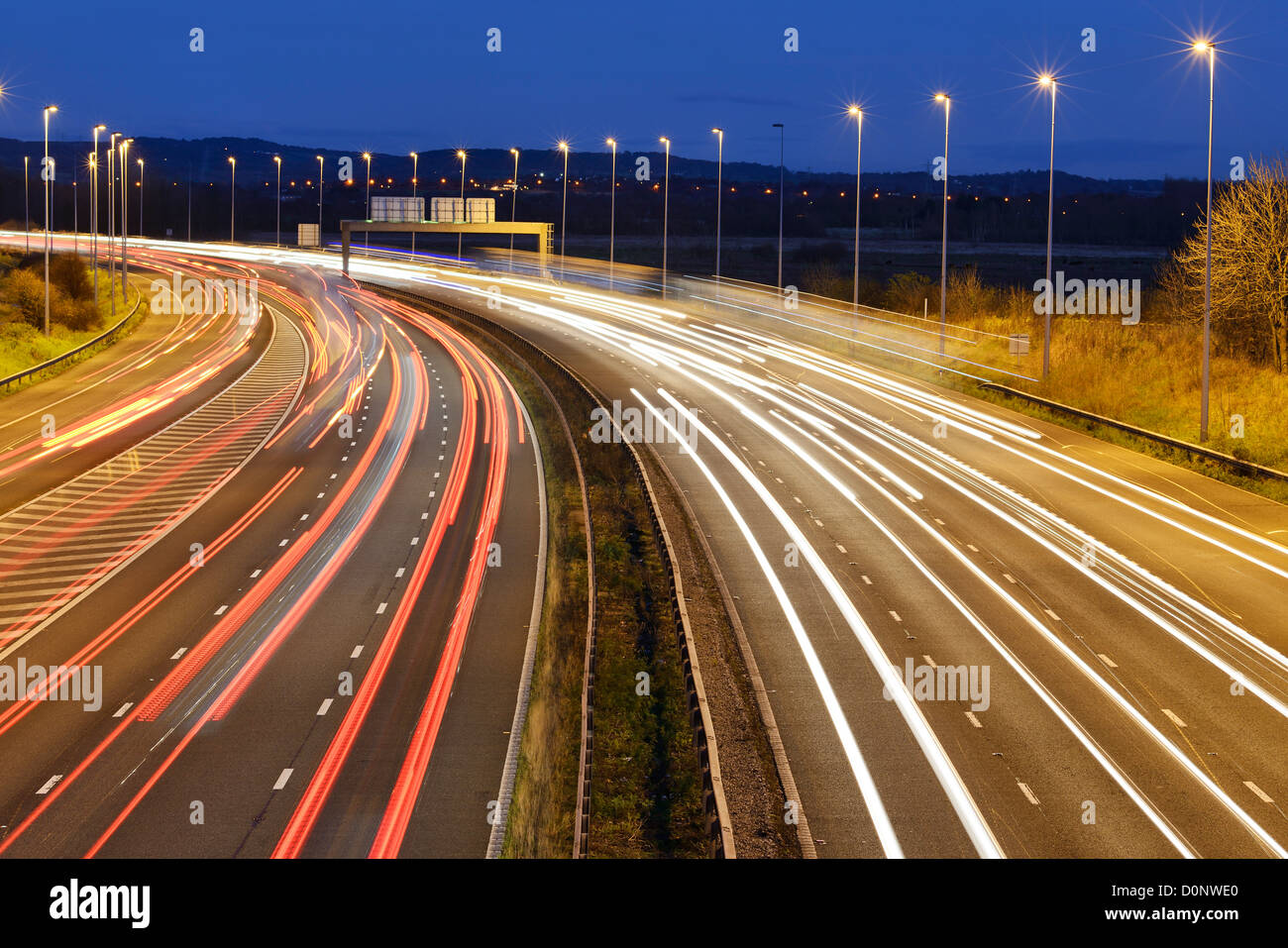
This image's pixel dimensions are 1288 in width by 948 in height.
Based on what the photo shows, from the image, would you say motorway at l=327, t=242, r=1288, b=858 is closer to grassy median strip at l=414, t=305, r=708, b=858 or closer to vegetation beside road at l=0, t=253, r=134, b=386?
grassy median strip at l=414, t=305, r=708, b=858

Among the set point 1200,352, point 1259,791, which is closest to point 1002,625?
point 1259,791

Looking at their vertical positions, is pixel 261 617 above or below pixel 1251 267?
below

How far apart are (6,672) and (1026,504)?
22.5m

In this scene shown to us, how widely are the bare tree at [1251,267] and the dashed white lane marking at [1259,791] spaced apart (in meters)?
34.7

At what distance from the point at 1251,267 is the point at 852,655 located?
115 feet

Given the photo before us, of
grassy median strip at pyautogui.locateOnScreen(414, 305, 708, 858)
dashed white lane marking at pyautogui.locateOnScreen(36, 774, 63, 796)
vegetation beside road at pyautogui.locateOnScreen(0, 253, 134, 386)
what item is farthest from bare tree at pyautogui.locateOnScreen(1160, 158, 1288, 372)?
vegetation beside road at pyautogui.locateOnScreen(0, 253, 134, 386)

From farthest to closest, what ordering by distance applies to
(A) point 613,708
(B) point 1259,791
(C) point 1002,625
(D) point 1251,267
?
(D) point 1251,267
(C) point 1002,625
(A) point 613,708
(B) point 1259,791

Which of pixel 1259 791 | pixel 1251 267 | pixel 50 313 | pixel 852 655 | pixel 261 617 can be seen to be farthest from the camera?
pixel 50 313

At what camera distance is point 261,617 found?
2392 cm

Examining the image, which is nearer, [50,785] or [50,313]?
[50,785]

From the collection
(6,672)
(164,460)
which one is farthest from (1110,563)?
(164,460)

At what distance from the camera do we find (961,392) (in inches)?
1930

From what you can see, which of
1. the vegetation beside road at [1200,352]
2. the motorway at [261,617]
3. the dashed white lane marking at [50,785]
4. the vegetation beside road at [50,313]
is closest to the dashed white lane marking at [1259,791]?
the motorway at [261,617]

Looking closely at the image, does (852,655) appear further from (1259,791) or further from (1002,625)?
(1259,791)
